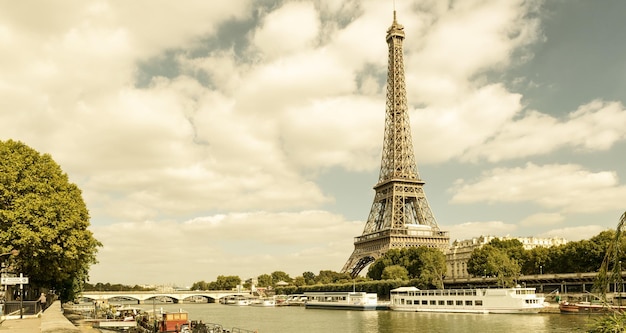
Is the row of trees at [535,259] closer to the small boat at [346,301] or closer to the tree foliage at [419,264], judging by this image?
the tree foliage at [419,264]

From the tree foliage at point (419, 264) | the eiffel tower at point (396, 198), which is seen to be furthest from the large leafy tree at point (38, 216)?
the eiffel tower at point (396, 198)

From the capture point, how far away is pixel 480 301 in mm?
82062

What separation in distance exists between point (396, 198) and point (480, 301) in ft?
201

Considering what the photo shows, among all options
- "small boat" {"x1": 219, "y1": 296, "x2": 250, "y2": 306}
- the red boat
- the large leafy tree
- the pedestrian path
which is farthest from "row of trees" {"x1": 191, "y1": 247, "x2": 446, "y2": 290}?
the pedestrian path

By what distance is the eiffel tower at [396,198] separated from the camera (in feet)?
449

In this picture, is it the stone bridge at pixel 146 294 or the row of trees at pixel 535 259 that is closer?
the row of trees at pixel 535 259

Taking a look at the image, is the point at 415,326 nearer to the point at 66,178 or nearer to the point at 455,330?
the point at 455,330

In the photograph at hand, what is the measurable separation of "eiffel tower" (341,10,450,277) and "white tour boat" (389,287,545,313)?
41326 millimetres

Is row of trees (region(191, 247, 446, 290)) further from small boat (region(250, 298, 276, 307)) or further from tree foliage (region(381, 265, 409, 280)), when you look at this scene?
small boat (region(250, 298, 276, 307))

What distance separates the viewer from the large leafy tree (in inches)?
1743

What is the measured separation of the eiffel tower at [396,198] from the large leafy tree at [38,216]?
93385mm

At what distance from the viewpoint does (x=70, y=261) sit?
48.6 metres

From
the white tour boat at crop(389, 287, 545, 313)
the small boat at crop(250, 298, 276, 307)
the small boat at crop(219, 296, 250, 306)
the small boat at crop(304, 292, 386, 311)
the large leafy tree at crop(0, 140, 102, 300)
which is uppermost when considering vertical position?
the large leafy tree at crop(0, 140, 102, 300)

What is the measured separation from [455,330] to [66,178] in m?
41.9
